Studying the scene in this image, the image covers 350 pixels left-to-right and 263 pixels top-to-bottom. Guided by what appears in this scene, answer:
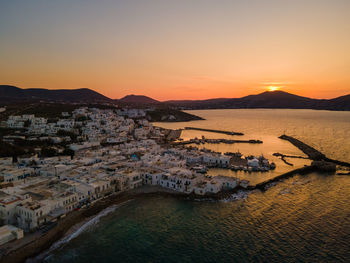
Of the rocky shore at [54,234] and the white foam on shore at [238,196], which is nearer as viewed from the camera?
the rocky shore at [54,234]

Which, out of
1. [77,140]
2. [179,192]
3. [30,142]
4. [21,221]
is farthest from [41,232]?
[77,140]

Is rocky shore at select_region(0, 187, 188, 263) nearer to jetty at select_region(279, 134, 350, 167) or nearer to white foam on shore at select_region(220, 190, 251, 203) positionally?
white foam on shore at select_region(220, 190, 251, 203)

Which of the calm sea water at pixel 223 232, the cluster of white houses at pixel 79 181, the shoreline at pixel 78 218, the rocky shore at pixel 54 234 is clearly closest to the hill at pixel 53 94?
the cluster of white houses at pixel 79 181

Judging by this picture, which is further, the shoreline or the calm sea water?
the calm sea water

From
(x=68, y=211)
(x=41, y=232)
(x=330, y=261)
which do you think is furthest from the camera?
(x=68, y=211)

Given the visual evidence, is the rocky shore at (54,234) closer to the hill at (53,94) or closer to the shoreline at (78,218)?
the shoreline at (78,218)

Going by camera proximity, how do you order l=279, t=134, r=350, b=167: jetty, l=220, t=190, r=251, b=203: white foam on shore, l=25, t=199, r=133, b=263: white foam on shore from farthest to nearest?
l=279, t=134, r=350, b=167: jetty
l=220, t=190, r=251, b=203: white foam on shore
l=25, t=199, r=133, b=263: white foam on shore

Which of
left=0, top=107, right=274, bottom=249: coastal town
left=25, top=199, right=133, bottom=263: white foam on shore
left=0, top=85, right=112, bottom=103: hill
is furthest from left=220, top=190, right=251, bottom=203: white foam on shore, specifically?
left=0, top=85, right=112, bottom=103: hill

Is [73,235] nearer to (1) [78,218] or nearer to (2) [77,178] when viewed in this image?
(1) [78,218]

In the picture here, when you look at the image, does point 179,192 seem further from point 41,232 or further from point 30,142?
point 30,142

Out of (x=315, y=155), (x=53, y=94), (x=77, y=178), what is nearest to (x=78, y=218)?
(x=77, y=178)

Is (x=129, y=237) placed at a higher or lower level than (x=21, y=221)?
lower
